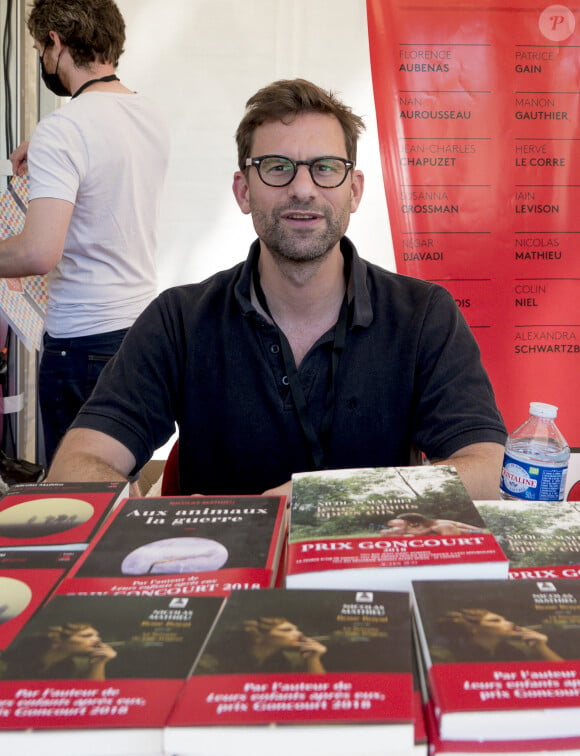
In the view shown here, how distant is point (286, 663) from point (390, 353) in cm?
102

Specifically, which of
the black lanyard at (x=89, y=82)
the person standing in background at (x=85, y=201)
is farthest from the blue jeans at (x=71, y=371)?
the black lanyard at (x=89, y=82)

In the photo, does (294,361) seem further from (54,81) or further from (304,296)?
(54,81)

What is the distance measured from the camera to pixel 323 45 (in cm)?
273

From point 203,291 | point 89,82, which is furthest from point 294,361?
point 89,82

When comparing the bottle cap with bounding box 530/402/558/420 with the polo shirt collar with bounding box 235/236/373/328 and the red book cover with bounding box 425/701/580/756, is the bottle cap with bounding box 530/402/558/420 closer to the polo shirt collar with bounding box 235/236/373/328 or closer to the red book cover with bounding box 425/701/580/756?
the polo shirt collar with bounding box 235/236/373/328

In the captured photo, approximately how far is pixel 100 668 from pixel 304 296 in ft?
3.70

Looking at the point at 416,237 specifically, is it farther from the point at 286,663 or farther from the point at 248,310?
the point at 286,663

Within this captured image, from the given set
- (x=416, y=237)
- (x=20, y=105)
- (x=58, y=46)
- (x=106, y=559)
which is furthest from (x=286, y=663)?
(x=20, y=105)

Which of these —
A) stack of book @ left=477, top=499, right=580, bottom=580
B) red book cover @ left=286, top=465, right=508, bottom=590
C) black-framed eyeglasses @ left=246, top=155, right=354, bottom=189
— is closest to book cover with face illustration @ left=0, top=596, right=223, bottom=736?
red book cover @ left=286, top=465, right=508, bottom=590

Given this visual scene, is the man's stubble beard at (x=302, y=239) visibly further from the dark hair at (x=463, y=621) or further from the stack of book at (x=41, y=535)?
the dark hair at (x=463, y=621)

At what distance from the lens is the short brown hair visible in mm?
1558

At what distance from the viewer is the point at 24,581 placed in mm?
651

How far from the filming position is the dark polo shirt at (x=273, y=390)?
1.42 m

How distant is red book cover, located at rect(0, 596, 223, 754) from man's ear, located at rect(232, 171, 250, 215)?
124 cm
